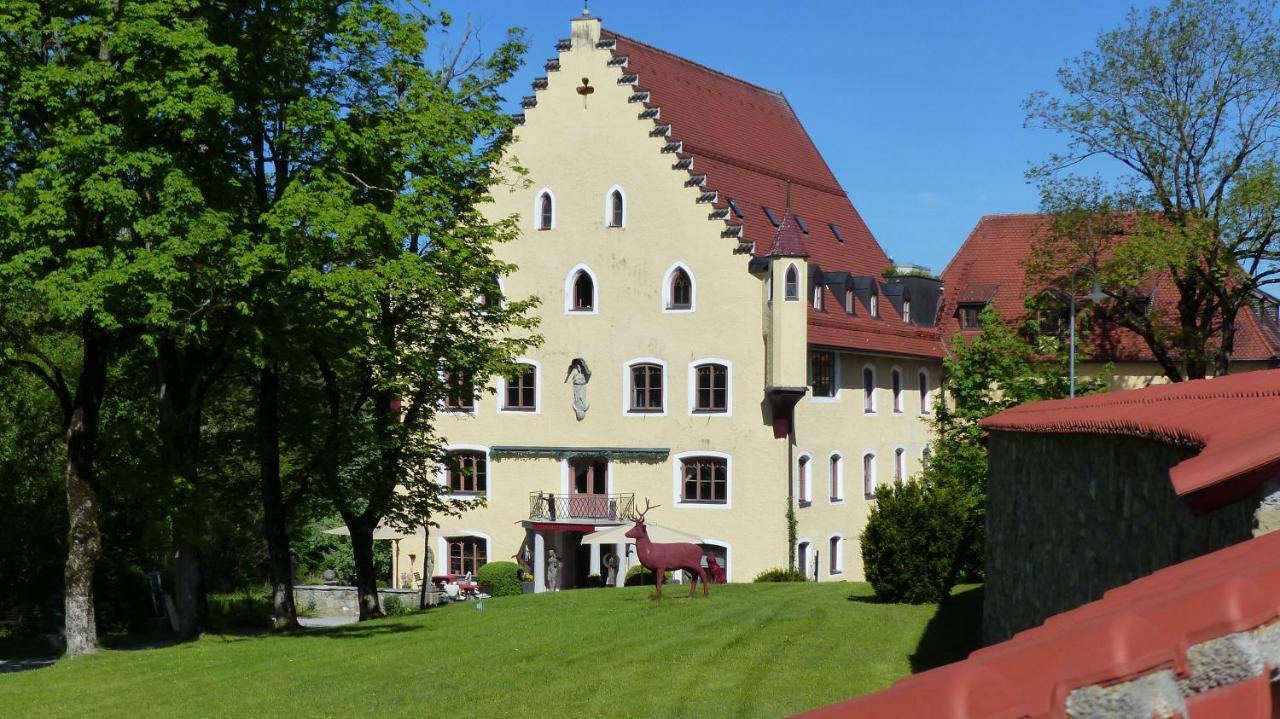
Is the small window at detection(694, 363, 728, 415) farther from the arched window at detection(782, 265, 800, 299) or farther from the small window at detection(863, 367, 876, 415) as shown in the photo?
the small window at detection(863, 367, 876, 415)

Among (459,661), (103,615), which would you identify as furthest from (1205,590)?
(103,615)

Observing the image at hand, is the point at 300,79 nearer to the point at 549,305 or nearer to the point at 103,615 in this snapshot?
the point at 103,615

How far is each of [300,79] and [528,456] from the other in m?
25.1

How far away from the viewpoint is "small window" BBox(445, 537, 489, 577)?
163ft

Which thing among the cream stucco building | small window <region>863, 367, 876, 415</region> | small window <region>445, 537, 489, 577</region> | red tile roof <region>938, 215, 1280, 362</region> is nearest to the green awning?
the cream stucco building

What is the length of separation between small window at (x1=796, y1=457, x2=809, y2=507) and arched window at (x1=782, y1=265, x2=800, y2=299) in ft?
18.2

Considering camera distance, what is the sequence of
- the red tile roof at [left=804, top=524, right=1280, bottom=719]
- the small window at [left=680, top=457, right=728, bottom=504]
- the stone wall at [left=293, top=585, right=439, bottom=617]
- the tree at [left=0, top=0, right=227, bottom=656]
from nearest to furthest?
1. the red tile roof at [left=804, top=524, right=1280, bottom=719]
2. the tree at [left=0, top=0, right=227, bottom=656]
3. the stone wall at [left=293, top=585, right=439, bottom=617]
4. the small window at [left=680, top=457, right=728, bottom=504]

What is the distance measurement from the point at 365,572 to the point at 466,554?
54.9 feet

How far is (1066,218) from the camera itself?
48.8 metres

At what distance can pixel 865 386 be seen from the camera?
169 feet

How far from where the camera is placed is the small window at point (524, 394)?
1951 inches

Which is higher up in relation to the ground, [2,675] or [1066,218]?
[1066,218]

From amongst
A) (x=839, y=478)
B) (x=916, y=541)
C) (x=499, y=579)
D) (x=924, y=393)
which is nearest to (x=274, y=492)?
(x=916, y=541)

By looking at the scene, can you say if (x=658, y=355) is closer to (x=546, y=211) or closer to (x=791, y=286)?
(x=791, y=286)
